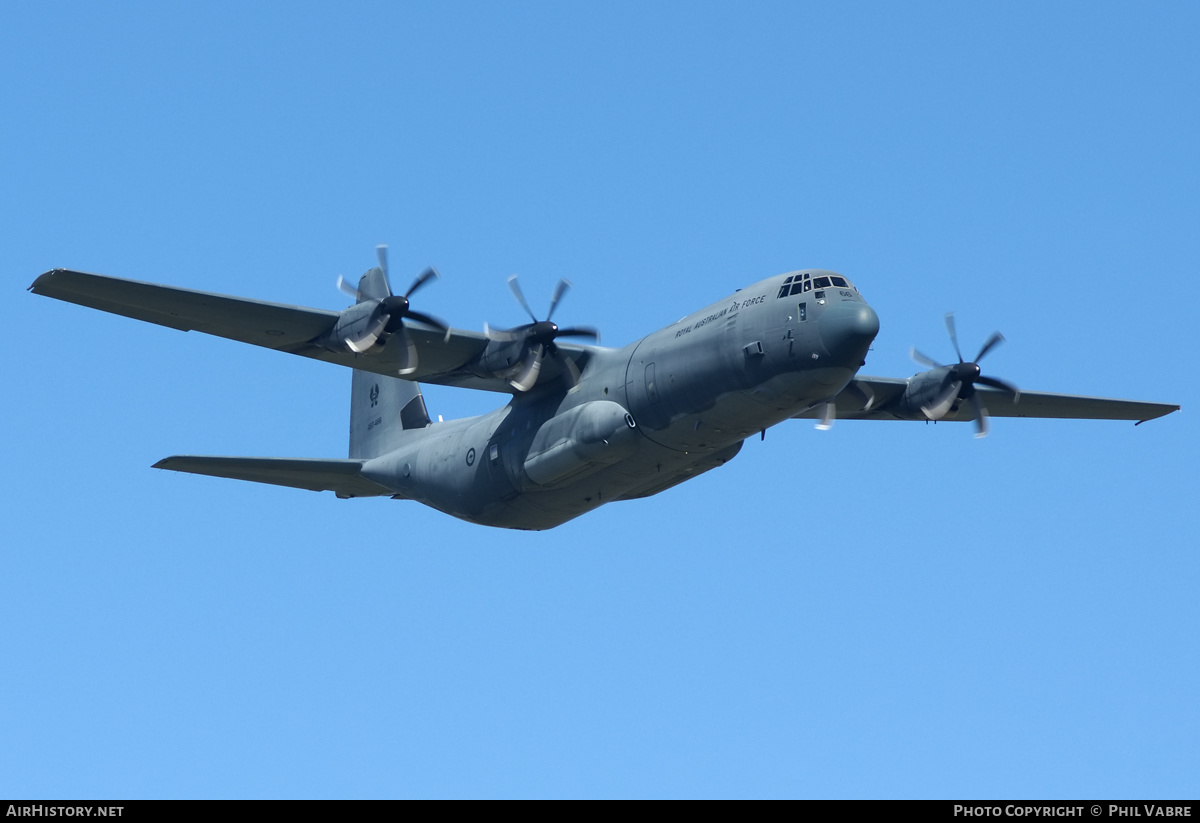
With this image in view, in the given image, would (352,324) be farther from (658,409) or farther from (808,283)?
(808,283)

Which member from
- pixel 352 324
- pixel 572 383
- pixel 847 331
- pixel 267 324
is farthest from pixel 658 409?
pixel 267 324

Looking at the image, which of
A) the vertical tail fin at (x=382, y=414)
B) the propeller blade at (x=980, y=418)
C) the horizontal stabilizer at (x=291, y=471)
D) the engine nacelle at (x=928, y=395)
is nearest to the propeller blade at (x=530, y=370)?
the horizontal stabilizer at (x=291, y=471)

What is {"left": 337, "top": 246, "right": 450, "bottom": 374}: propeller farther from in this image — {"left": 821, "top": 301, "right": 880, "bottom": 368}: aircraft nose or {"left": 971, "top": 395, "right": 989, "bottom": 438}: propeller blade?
{"left": 971, "top": 395, "right": 989, "bottom": 438}: propeller blade

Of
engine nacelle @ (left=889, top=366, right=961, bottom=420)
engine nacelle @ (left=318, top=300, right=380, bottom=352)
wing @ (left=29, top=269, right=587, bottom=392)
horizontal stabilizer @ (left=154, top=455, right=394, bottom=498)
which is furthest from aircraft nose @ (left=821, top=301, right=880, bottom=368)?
horizontal stabilizer @ (left=154, top=455, right=394, bottom=498)

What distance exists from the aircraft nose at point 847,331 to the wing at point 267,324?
21.7ft

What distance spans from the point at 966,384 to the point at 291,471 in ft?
53.5

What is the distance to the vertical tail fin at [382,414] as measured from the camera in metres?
37.9

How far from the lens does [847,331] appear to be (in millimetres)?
26844

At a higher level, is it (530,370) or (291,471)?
(530,370)

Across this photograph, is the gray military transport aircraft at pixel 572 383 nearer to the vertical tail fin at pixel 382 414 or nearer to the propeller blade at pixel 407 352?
the propeller blade at pixel 407 352

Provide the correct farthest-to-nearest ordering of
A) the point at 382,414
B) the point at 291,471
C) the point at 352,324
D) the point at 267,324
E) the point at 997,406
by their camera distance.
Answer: the point at 382,414
the point at 997,406
the point at 291,471
the point at 267,324
the point at 352,324

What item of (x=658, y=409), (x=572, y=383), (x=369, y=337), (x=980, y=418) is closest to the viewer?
(x=658, y=409)
